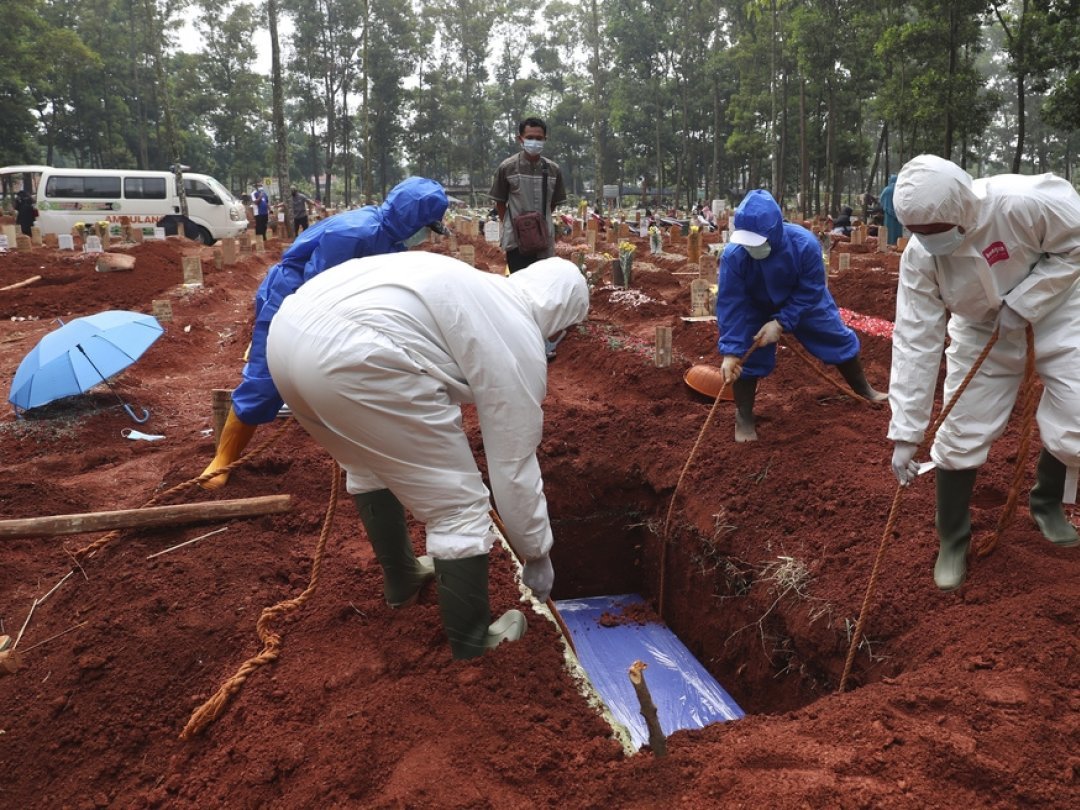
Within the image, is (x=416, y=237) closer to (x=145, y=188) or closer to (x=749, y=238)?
(x=749, y=238)

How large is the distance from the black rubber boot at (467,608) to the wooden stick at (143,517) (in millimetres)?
1433

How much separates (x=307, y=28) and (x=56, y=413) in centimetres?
4191

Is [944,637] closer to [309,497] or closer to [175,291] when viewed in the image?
[309,497]

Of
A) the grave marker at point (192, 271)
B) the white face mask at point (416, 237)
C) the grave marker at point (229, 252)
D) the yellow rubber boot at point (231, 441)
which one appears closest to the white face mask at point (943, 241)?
A: the white face mask at point (416, 237)

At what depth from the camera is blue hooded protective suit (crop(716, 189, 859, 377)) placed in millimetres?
4543

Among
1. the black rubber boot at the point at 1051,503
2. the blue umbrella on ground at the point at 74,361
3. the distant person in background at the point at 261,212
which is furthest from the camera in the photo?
the distant person in background at the point at 261,212

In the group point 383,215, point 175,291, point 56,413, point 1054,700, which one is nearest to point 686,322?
point 383,215

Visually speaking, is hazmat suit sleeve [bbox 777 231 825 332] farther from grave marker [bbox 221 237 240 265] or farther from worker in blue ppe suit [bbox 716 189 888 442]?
grave marker [bbox 221 237 240 265]

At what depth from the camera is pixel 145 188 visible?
819 inches

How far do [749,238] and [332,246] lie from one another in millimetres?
2096

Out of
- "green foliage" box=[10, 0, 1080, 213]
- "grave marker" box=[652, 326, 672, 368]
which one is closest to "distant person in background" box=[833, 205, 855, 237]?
"green foliage" box=[10, 0, 1080, 213]

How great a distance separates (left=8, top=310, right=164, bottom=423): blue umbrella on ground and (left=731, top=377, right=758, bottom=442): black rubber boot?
4092 mm

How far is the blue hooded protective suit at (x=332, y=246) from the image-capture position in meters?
3.85

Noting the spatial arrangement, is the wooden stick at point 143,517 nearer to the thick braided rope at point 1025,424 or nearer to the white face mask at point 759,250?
the white face mask at point 759,250
